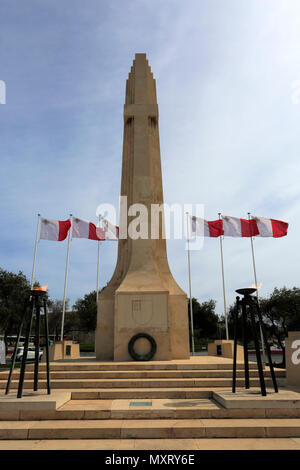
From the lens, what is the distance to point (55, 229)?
1923cm

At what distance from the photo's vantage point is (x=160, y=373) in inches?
377

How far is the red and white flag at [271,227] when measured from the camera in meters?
18.0

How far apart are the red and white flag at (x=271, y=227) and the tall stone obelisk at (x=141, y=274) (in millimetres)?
6178

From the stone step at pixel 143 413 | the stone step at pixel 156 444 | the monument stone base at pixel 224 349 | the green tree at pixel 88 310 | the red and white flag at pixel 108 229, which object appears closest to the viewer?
the stone step at pixel 156 444

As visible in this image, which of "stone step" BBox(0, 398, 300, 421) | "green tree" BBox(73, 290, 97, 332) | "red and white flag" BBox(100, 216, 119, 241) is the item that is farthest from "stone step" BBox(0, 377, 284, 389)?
"green tree" BBox(73, 290, 97, 332)

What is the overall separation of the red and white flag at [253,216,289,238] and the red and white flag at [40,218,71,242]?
36.9ft

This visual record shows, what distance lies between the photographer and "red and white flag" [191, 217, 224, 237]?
63.0 feet

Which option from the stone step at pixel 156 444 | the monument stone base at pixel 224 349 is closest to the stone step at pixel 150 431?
the stone step at pixel 156 444

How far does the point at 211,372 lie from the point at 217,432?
3.74 metres

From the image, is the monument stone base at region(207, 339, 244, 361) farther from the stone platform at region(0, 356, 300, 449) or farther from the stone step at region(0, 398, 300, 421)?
the stone step at region(0, 398, 300, 421)

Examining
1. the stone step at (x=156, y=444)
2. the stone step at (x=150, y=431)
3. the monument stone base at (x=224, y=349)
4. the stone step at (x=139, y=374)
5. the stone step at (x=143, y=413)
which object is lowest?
the stone step at (x=156, y=444)

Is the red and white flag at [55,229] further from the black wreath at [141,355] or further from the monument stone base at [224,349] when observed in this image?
the monument stone base at [224,349]

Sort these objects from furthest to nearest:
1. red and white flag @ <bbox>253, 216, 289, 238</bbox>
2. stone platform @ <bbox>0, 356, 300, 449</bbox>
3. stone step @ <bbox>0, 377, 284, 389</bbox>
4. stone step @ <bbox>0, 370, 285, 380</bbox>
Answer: red and white flag @ <bbox>253, 216, 289, 238</bbox> < stone step @ <bbox>0, 370, 285, 380</bbox> < stone step @ <bbox>0, 377, 284, 389</bbox> < stone platform @ <bbox>0, 356, 300, 449</bbox>

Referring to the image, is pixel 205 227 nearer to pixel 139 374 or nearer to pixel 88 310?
pixel 139 374
